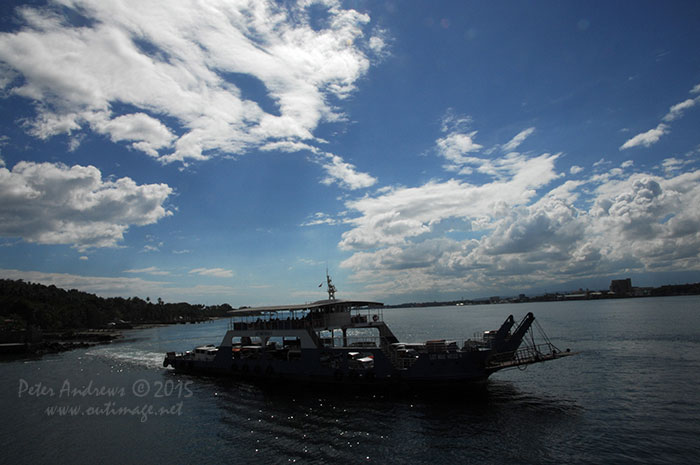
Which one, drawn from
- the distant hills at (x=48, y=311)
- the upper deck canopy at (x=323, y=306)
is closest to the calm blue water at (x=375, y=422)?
the upper deck canopy at (x=323, y=306)

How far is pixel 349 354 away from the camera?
30328mm

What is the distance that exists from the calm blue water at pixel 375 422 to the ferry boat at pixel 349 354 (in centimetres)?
143

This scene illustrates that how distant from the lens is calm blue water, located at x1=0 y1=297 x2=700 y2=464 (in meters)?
19.0

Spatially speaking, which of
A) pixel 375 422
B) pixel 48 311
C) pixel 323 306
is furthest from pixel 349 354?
pixel 48 311

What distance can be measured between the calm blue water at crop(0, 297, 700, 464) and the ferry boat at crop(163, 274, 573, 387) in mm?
1429

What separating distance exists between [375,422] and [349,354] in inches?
296

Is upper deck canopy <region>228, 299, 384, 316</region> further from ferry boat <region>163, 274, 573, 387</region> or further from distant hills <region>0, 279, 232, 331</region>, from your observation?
distant hills <region>0, 279, 232, 331</region>

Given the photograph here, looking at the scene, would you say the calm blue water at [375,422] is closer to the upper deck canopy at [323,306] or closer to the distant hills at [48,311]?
the upper deck canopy at [323,306]

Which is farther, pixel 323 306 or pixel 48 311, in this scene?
pixel 48 311

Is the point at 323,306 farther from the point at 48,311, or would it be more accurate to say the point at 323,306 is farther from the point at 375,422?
the point at 48,311

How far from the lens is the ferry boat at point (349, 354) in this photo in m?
27.0

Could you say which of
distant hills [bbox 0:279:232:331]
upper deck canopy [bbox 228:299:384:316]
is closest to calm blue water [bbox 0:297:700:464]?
upper deck canopy [bbox 228:299:384:316]

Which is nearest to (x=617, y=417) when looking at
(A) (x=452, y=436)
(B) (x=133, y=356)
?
(A) (x=452, y=436)

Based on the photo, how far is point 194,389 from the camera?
34.2m
